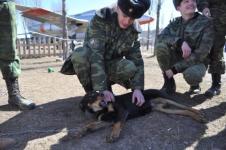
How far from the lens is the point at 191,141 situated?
2.96m

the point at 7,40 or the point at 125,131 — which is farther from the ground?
the point at 7,40

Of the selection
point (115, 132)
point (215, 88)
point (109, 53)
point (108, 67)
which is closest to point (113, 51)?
point (109, 53)

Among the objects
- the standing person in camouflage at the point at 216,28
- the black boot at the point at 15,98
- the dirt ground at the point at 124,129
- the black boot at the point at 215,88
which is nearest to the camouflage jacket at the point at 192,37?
the standing person in camouflage at the point at 216,28

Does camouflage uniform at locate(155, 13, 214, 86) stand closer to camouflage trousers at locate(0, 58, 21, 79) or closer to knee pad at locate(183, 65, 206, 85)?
knee pad at locate(183, 65, 206, 85)

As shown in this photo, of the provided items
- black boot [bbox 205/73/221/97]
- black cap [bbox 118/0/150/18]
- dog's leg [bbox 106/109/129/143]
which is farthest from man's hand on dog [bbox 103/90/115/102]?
black boot [bbox 205/73/221/97]

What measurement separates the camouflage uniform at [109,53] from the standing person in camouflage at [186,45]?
1.52ft

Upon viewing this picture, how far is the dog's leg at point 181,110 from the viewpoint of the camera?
326cm

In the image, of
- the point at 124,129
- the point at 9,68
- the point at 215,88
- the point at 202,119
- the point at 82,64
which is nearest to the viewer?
the point at 124,129

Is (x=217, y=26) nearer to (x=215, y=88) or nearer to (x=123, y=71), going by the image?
(x=215, y=88)

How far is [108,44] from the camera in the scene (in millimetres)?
3529

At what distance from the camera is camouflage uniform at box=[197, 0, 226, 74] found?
4004 mm

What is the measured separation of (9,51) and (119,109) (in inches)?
54.1

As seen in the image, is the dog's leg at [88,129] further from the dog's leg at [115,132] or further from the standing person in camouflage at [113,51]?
the standing person in camouflage at [113,51]

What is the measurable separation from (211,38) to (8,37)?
209cm
